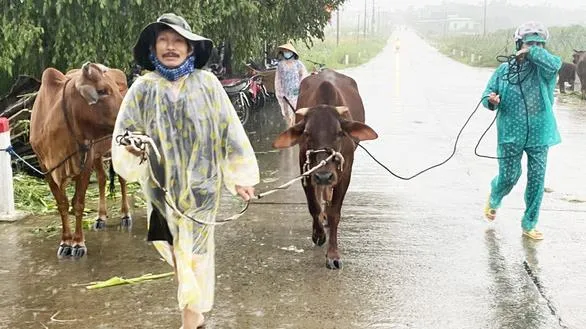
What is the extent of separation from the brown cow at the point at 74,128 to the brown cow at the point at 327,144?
1.45 metres

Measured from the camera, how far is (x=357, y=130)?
16.0 feet

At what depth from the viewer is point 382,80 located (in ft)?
80.3

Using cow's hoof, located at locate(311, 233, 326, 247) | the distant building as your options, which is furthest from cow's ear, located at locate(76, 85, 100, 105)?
the distant building

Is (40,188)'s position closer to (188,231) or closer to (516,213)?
(188,231)

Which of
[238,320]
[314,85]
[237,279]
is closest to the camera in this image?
[238,320]

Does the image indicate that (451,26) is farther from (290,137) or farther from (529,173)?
(290,137)

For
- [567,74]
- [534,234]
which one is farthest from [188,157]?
[567,74]

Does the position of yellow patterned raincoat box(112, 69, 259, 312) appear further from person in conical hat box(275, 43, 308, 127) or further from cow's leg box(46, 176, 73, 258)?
person in conical hat box(275, 43, 308, 127)

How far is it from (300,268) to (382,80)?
65.9 ft

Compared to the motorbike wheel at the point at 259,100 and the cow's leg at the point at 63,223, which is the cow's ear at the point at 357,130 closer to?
the cow's leg at the point at 63,223

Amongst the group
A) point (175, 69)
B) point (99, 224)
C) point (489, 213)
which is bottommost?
point (99, 224)

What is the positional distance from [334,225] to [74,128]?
219cm

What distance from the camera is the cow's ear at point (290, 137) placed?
4.79 meters

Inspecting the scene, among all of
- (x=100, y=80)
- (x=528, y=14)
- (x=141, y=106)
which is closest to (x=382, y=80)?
(x=100, y=80)
